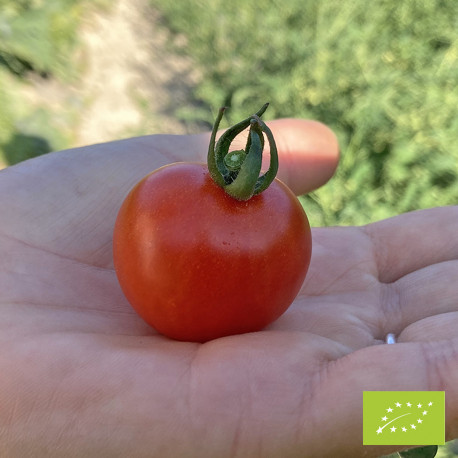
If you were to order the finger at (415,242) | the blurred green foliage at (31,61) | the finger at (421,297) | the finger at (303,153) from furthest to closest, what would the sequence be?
the blurred green foliage at (31,61), the finger at (303,153), the finger at (415,242), the finger at (421,297)

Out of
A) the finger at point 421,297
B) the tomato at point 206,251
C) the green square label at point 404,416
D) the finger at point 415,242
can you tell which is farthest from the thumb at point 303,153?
the green square label at point 404,416

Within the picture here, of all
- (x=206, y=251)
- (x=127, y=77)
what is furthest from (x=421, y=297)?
(x=127, y=77)

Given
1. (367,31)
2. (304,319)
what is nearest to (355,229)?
(304,319)

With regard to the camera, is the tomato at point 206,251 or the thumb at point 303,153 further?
the thumb at point 303,153

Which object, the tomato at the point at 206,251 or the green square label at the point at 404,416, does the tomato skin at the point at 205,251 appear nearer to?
the tomato at the point at 206,251

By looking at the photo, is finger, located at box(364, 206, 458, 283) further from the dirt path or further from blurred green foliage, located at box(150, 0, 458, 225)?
the dirt path

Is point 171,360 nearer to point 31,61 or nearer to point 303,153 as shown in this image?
point 303,153
